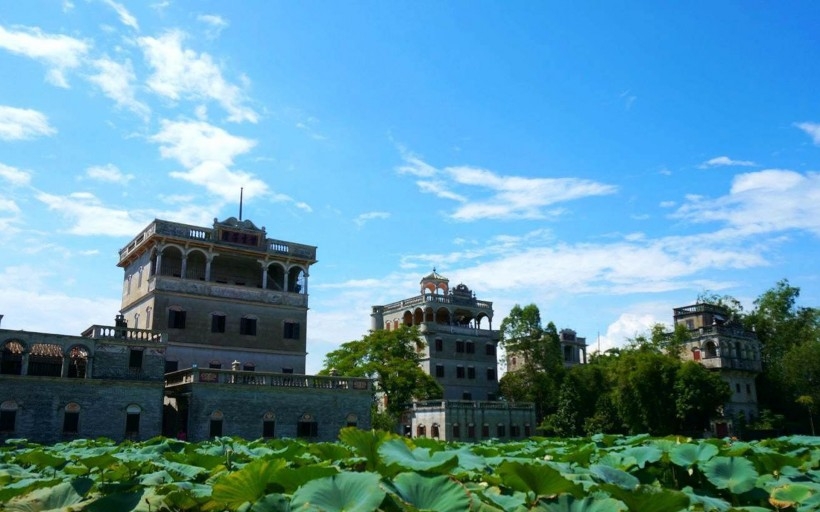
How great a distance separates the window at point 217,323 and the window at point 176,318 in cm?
→ 159

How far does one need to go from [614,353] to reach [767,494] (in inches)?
2356

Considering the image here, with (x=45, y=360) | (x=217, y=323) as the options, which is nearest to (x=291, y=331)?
(x=217, y=323)

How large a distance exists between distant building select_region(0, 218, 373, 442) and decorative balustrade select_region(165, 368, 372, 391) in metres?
0.05

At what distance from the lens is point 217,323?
120 feet

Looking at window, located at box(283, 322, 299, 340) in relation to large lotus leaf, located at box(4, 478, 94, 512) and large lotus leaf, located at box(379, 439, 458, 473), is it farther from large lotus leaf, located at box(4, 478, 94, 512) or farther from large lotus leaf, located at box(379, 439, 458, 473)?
large lotus leaf, located at box(4, 478, 94, 512)

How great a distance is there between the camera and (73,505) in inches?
165

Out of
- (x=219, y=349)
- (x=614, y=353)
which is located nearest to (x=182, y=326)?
(x=219, y=349)

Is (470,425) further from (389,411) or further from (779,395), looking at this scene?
(779,395)

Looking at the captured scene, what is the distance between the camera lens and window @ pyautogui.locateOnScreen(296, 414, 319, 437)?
111ft

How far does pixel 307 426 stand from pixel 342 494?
103ft

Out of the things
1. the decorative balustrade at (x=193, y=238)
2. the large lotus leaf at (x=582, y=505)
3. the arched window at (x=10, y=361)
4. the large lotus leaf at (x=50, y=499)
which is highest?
the decorative balustrade at (x=193, y=238)

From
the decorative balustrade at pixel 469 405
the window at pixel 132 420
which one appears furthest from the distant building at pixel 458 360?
the window at pixel 132 420

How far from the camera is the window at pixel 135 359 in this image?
31006 millimetres

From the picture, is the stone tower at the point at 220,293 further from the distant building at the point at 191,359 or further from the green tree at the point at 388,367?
the green tree at the point at 388,367
